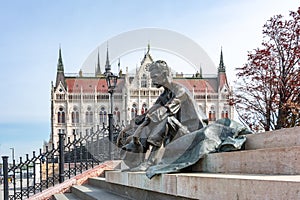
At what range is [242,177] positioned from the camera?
3127 millimetres

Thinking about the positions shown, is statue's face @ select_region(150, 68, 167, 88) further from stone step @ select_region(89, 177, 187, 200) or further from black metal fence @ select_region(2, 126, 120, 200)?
black metal fence @ select_region(2, 126, 120, 200)

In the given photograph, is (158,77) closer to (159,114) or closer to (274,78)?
(159,114)

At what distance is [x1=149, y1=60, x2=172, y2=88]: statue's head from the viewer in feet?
20.1

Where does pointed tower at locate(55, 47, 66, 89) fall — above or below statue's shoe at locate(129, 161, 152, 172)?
above

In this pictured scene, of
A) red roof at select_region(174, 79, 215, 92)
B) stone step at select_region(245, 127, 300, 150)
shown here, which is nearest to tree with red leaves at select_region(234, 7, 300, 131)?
red roof at select_region(174, 79, 215, 92)

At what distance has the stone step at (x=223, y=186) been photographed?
8.31ft

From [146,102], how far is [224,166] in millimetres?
91247

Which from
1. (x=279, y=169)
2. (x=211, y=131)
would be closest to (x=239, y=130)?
(x=211, y=131)

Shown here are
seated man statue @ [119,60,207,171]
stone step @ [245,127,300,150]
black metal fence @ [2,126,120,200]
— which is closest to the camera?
stone step @ [245,127,300,150]

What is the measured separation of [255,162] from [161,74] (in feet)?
8.88

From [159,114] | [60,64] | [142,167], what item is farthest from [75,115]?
[159,114]

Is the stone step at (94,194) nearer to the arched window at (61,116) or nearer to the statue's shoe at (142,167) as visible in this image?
the statue's shoe at (142,167)

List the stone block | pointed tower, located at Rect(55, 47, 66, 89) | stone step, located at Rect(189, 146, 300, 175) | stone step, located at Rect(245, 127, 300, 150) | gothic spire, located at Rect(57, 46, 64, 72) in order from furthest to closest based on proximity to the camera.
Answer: pointed tower, located at Rect(55, 47, 66, 89), gothic spire, located at Rect(57, 46, 64, 72), stone step, located at Rect(245, 127, 300, 150), stone step, located at Rect(189, 146, 300, 175), the stone block

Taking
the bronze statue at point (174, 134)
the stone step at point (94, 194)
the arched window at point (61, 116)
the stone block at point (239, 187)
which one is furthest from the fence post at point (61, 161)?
the arched window at point (61, 116)
